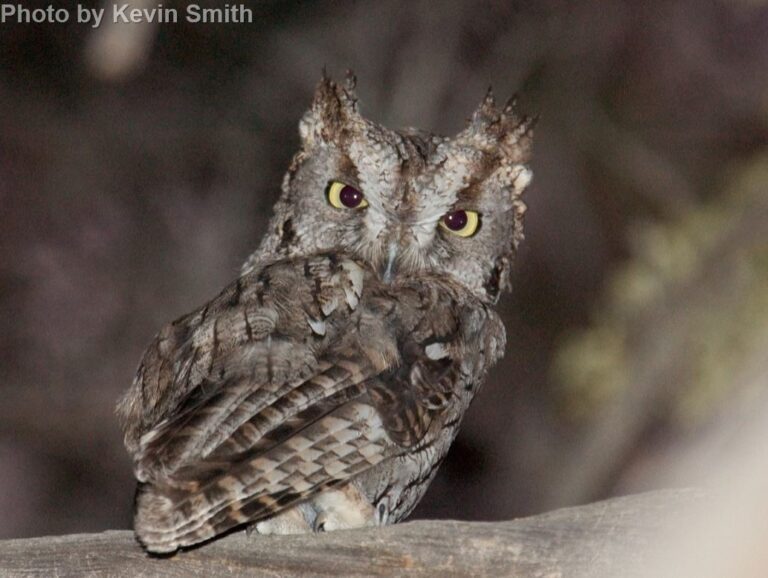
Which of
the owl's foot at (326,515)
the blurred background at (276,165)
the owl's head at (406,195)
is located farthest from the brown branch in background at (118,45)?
the owl's foot at (326,515)

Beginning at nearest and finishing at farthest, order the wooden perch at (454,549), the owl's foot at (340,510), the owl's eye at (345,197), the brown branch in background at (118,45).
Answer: the wooden perch at (454,549), the owl's foot at (340,510), the owl's eye at (345,197), the brown branch in background at (118,45)

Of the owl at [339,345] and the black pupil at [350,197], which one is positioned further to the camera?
the black pupil at [350,197]

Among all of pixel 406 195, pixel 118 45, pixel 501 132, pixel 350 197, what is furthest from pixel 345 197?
pixel 118 45

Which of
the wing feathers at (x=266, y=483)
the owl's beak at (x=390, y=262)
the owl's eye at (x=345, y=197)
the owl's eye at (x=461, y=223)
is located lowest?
the wing feathers at (x=266, y=483)

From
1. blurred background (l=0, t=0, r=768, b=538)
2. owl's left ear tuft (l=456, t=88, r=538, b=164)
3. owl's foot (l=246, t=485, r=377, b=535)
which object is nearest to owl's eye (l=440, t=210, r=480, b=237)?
owl's left ear tuft (l=456, t=88, r=538, b=164)

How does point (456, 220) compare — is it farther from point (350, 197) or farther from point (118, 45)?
point (118, 45)

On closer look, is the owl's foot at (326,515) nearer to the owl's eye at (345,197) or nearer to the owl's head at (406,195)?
the owl's head at (406,195)
